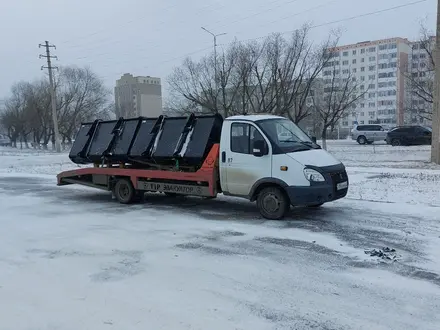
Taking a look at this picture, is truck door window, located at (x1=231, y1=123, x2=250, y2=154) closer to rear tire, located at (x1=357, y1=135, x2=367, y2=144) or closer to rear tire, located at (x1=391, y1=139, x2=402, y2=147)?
rear tire, located at (x1=391, y1=139, x2=402, y2=147)

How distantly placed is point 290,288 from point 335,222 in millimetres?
3810

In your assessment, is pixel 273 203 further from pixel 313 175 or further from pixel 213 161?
pixel 213 161

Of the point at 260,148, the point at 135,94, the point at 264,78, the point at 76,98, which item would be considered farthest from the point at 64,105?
the point at 260,148

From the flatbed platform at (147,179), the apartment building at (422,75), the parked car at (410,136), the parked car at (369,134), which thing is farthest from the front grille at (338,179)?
the parked car at (369,134)

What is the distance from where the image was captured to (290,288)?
16.7 ft

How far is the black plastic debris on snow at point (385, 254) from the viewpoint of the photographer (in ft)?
20.2

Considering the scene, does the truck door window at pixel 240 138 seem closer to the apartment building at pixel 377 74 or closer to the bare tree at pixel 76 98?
the bare tree at pixel 76 98

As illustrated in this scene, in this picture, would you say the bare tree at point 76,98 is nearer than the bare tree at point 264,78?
No

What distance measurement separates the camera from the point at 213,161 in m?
9.73

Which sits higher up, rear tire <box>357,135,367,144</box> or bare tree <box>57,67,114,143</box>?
bare tree <box>57,67,114,143</box>

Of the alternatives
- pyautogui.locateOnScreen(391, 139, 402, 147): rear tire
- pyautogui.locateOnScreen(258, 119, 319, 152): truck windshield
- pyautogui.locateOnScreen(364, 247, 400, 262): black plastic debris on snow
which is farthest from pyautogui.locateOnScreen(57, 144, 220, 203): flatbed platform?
pyautogui.locateOnScreen(391, 139, 402, 147): rear tire

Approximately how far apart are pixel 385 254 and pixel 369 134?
37277 mm

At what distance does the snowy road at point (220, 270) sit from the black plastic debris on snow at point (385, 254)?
118mm

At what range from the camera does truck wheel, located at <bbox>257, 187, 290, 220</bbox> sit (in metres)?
8.76
